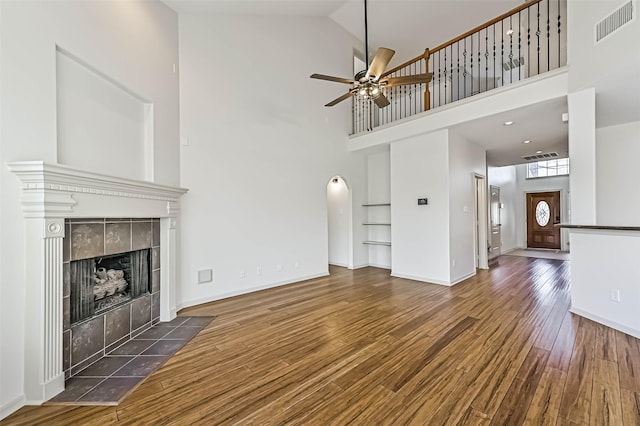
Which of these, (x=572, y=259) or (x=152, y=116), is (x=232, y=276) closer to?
(x=152, y=116)

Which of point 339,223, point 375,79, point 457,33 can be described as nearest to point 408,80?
point 375,79

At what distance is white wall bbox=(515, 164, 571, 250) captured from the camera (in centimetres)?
934

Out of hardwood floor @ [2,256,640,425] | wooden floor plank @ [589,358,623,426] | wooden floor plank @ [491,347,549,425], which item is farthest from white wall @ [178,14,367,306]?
wooden floor plank @ [589,358,623,426]

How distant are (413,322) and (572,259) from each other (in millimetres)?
2290

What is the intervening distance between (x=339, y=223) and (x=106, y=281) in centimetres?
495

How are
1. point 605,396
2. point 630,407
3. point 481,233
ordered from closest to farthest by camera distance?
1. point 630,407
2. point 605,396
3. point 481,233

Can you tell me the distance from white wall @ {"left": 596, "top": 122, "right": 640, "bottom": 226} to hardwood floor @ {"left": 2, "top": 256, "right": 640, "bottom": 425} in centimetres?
197

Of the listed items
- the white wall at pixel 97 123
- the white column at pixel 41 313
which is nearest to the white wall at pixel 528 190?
the white wall at pixel 97 123

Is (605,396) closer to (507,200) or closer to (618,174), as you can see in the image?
(618,174)

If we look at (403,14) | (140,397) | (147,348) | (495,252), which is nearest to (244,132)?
(147,348)

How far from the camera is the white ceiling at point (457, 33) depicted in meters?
3.69

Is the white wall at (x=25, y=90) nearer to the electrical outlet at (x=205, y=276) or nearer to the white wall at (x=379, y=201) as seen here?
the electrical outlet at (x=205, y=276)

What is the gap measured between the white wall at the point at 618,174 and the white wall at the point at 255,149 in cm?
464

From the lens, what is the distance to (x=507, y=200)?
9.55 metres
